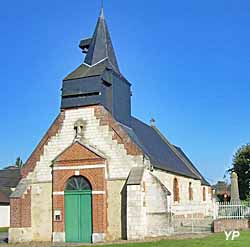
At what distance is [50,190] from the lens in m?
26.0

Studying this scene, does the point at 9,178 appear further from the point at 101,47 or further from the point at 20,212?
the point at 101,47

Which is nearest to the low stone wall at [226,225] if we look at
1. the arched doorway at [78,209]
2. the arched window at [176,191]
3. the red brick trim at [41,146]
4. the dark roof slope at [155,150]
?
the dark roof slope at [155,150]

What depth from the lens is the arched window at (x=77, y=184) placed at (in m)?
24.8

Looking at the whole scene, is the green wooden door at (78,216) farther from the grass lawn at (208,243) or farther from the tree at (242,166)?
the tree at (242,166)

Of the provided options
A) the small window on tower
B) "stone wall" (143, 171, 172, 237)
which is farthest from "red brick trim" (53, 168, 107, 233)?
"stone wall" (143, 171, 172, 237)

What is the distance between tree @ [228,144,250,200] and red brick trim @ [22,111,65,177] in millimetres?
29927

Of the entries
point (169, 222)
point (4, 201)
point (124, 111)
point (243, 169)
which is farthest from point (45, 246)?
point (243, 169)

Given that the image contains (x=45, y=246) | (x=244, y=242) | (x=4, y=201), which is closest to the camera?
(x=244, y=242)

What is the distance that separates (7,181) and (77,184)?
41106 mm

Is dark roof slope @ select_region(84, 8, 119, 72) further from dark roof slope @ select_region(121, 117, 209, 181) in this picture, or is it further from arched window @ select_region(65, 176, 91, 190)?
arched window @ select_region(65, 176, 91, 190)

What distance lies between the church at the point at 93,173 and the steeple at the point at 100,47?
0.20 feet

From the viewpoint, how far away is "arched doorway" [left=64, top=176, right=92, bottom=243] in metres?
24.3

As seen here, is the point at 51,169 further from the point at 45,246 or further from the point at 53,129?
the point at 45,246

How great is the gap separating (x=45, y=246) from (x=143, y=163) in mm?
6500
